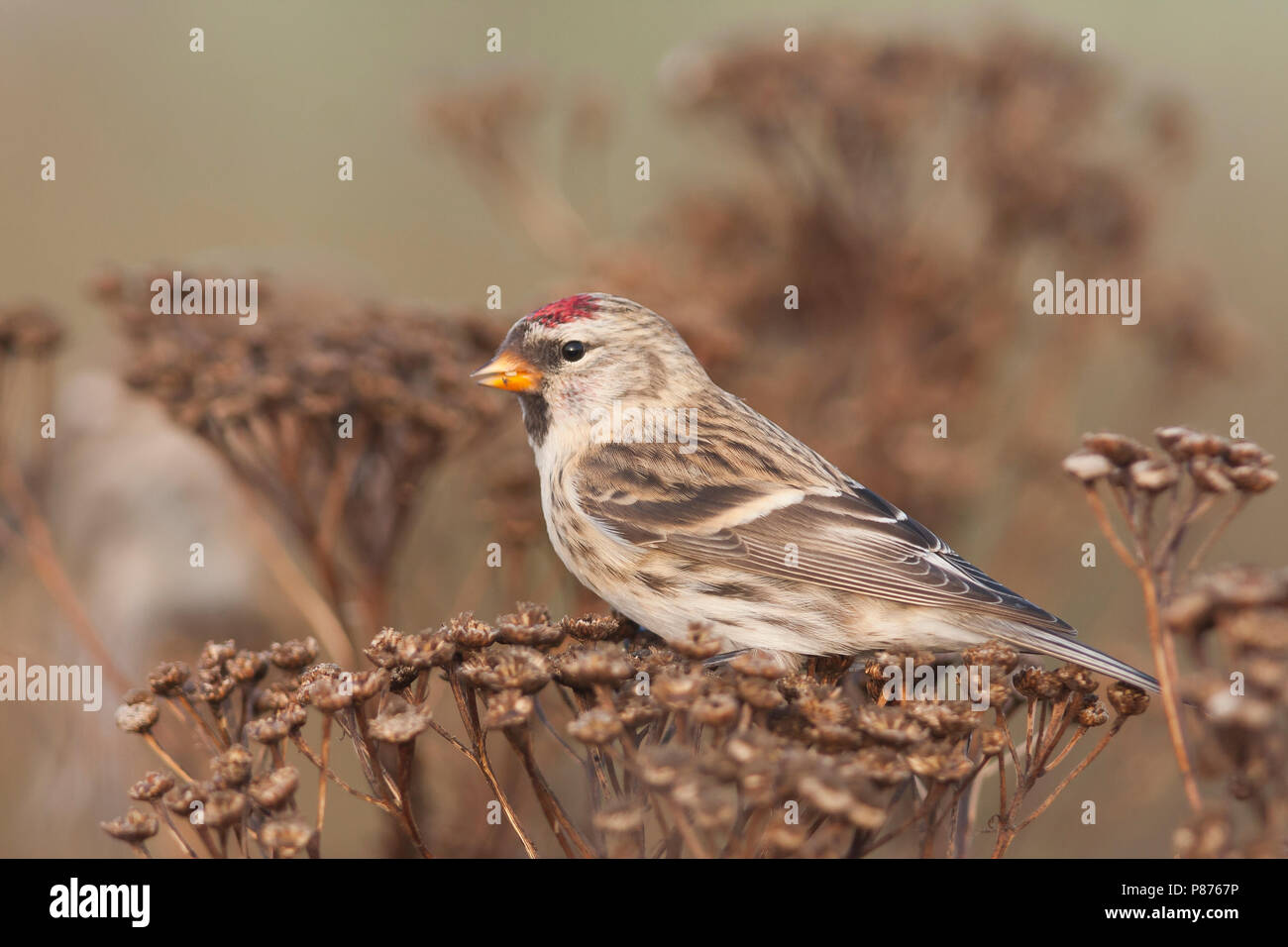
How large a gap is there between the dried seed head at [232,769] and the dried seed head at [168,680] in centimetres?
30

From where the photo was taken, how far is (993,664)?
2.17 metres

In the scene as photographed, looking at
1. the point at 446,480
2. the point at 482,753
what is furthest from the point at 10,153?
the point at 482,753

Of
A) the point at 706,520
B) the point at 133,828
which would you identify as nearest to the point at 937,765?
the point at 706,520

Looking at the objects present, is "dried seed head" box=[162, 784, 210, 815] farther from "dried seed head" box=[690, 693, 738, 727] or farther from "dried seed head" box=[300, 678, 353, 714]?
"dried seed head" box=[690, 693, 738, 727]

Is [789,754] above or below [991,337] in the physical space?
below

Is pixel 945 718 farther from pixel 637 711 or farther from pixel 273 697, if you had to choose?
pixel 273 697

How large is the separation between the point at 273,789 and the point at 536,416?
5.65 feet

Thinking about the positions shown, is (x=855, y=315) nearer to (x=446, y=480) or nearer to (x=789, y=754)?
(x=446, y=480)

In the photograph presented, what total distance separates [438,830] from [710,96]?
122 inches

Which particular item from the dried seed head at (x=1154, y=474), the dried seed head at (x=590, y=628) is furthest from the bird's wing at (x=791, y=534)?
the dried seed head at (x=1154, y=474)

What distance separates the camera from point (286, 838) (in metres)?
1.71

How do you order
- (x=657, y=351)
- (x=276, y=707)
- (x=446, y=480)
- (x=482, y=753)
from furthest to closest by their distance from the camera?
1. (x=446, y=480)
2. (x=657, y=351)
3. (x=276, y=707)
4. (x=482, y=753)

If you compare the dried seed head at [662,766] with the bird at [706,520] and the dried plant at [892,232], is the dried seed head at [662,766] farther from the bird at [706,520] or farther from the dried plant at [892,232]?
the dried plant at [892,232]

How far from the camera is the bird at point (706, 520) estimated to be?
9.42 feet
